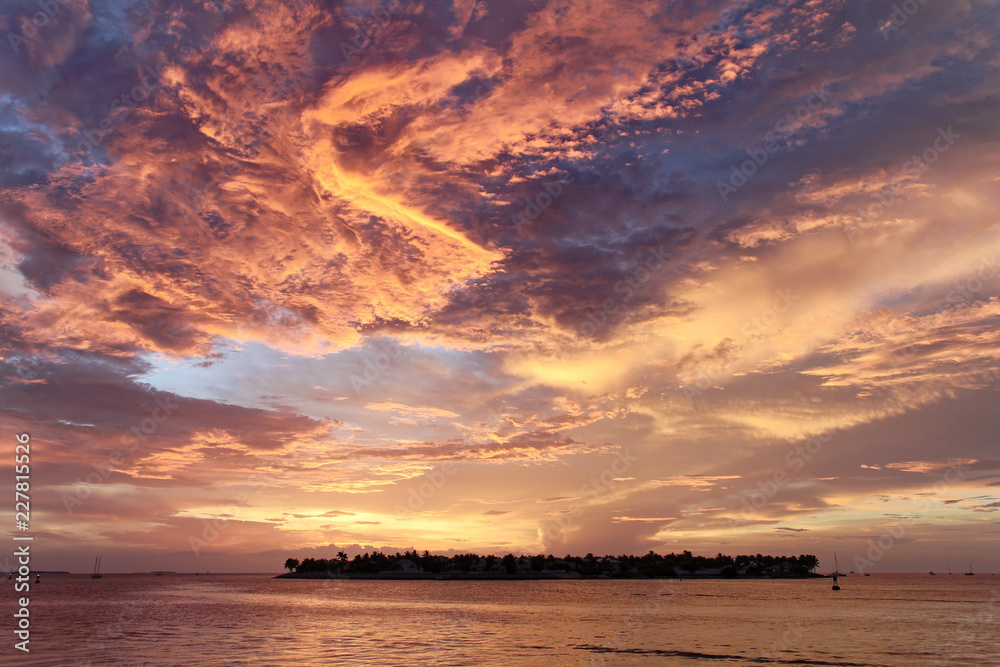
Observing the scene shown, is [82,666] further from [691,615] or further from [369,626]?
[691,615]

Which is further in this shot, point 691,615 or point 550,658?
point 691,615

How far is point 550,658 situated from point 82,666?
1249 inches

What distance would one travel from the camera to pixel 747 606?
98.4 metres

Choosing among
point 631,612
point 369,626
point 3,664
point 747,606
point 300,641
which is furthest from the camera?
point 747,606

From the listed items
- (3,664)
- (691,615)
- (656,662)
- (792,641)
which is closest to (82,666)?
(3,664)

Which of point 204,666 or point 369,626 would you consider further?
point 369,626

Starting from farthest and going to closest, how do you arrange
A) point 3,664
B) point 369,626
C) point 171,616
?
1. point 171,616
2. point 369,626
3. point 3,664

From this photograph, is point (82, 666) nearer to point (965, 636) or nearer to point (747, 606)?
point (965, 636)

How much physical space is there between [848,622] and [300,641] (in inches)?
2469

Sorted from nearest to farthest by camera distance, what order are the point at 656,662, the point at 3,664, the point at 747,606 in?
1. the point at 3,664
2. the point at 656,662
3. the point at 747,606

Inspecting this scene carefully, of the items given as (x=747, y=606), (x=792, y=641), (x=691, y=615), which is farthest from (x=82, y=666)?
(x=747, y=606)

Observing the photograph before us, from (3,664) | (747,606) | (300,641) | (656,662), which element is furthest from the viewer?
(747,606)

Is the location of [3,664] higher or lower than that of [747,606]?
higher

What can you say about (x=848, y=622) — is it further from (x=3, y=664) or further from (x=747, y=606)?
(x=3, y=664)
